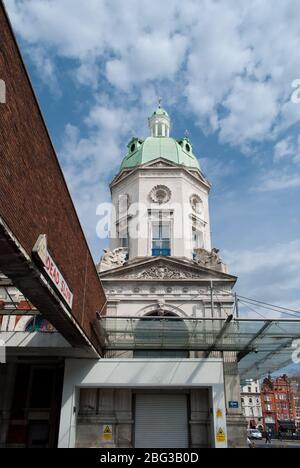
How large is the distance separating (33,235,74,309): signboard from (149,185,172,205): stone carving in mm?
18973

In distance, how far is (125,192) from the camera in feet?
104

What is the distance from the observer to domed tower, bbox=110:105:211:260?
2903 cm

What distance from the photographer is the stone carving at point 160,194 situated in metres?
30.3

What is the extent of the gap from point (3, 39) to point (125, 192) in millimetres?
24731

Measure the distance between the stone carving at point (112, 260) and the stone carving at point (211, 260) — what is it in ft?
17.2

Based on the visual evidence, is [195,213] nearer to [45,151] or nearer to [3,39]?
[45,151]

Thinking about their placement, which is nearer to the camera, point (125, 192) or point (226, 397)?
point (226, 397)

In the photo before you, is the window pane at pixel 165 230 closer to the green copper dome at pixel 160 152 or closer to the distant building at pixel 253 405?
the green copper dome at pixel 160 152

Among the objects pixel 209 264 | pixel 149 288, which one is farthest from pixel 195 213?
pixel 149 288

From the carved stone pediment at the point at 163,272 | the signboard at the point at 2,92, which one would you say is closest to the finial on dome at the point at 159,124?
the carved stone pediment at the point at 163,272

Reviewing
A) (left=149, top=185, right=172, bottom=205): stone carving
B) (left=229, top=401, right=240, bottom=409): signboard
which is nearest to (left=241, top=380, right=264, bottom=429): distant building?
(left=149, top=185, right=172, bottom=205): stone carving

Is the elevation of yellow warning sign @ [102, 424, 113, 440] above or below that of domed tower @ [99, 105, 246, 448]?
below

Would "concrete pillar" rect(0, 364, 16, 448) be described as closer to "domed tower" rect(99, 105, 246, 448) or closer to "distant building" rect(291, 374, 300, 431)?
"domed tower" rect(99, 105, 246, 448)
